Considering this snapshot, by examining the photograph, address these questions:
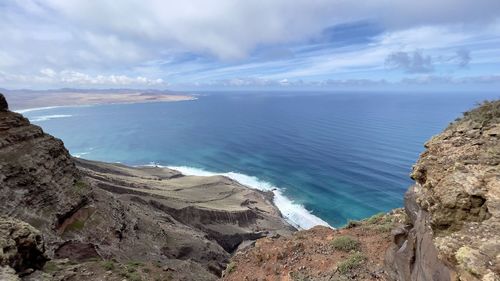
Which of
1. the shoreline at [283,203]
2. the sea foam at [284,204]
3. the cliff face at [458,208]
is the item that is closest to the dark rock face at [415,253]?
the cliff face at [458,208]

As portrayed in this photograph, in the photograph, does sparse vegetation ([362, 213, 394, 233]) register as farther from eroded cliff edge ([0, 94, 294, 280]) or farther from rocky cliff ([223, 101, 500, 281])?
eroded cliff edge ([0, 94, 294, 280])

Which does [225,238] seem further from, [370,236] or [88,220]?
[370,236]

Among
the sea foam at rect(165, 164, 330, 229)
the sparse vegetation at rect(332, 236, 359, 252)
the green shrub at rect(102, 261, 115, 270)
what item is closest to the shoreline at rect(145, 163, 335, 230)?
the sea foam at rect(165, 164, 330, 229)

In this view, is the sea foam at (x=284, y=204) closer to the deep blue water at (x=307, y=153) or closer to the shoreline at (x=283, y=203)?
the shoreline at (x=283, y=203)

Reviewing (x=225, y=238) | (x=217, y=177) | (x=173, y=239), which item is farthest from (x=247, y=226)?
(x=217, y=177)

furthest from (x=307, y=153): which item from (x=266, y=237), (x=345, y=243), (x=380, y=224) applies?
(x=345, y=243)

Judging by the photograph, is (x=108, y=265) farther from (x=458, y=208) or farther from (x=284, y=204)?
(x=284, y=204)
